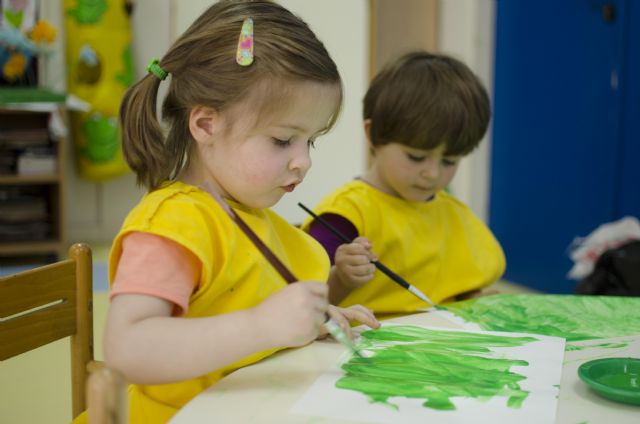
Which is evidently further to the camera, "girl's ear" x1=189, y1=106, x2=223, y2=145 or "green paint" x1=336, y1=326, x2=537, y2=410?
"girl's ear" x1=189, y1=106, x2=223, y2=145

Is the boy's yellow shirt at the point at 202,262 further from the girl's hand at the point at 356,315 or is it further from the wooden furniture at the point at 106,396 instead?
the wooden furniture at the point at 106,396

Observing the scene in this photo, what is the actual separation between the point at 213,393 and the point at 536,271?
305 centimetres

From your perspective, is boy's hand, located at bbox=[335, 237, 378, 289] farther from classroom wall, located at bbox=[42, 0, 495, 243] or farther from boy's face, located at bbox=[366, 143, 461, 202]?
classroom wall, located at bbox=[42, 0, 495, 243]

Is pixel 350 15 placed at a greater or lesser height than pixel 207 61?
greater

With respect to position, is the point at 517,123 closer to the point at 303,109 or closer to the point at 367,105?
the point at 367,105

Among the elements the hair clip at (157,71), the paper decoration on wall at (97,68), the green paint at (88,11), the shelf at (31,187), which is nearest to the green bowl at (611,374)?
the hair clip at (157,71)

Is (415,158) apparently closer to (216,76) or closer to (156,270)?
(216,76)

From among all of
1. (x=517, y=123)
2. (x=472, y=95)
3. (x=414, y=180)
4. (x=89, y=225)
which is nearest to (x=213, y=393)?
(x=414, y=180)

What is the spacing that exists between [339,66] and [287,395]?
3551 millimetres

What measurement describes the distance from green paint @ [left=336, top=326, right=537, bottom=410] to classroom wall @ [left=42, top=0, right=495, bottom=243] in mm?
2435

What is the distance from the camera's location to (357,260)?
127cm

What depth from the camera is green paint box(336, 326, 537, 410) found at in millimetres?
789

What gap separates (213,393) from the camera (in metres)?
0.77

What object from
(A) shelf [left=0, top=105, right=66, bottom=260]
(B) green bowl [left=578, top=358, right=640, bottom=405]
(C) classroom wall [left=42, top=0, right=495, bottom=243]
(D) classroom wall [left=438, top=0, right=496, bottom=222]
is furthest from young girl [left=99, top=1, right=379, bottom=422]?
(A) shelf [left=0, top=105, right=66, bottom=260]
